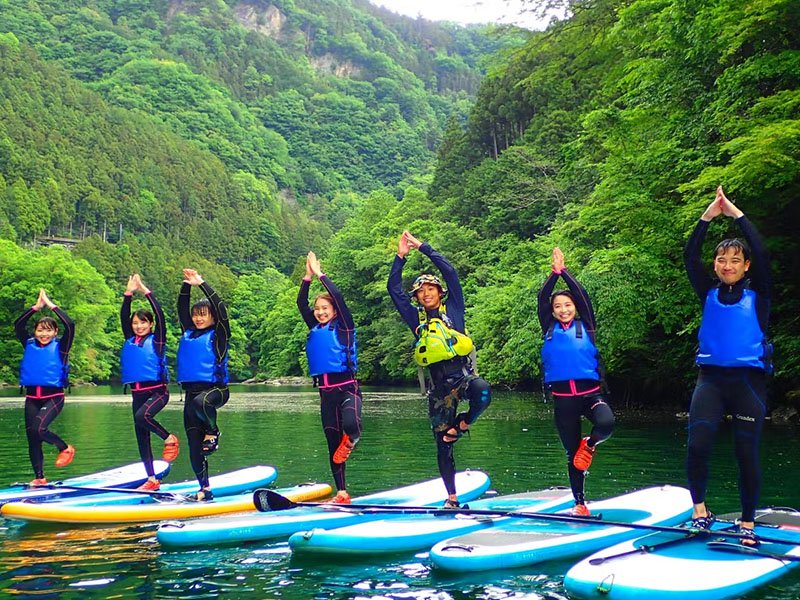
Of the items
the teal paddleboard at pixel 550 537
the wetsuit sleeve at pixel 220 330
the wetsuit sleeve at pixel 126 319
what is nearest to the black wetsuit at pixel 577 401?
the teal paddleboard at pixel 550 537

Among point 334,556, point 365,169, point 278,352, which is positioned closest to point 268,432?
point 334,556

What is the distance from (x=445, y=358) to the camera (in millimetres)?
8180

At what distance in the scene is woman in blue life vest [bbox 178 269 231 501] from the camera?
9258 mm

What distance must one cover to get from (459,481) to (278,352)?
2965 inches

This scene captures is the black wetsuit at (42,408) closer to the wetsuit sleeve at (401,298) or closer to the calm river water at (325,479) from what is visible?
the calm river water at (325,479)

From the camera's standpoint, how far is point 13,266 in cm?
6338

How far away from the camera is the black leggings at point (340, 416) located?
870 cm

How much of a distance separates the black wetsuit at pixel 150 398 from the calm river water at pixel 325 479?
5.45 ft

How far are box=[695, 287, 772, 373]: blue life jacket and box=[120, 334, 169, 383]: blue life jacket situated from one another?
6.37 metres

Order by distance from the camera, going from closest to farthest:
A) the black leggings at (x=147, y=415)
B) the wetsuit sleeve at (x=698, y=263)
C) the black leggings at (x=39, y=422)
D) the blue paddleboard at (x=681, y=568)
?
the blue paddleboard at (x=681, y=568) < the wetsuit sleeve at (x=698, y=263) < the black leggings at (x=147, y=415) < the black leggings at (x=39, y=422)

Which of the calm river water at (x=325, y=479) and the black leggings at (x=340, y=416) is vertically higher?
the black leggings at (x=340, y=416)

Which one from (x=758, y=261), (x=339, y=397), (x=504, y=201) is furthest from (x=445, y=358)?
(x=504, y=201)

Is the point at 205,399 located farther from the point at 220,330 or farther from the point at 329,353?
the point at 329,353

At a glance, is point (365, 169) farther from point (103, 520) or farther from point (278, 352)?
point (103, 520)
